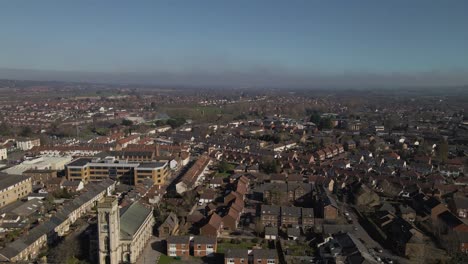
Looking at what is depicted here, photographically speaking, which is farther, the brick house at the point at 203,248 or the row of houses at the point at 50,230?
the brick house at the point at 203,248

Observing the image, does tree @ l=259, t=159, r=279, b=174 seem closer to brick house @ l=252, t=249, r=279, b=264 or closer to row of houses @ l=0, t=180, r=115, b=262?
row of houses @ l=0, t=180, r=115, b=262

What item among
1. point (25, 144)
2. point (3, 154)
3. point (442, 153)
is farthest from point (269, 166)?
point (25, 144)

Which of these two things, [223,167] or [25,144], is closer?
[223,167]

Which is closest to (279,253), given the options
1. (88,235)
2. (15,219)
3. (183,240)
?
(183,240)

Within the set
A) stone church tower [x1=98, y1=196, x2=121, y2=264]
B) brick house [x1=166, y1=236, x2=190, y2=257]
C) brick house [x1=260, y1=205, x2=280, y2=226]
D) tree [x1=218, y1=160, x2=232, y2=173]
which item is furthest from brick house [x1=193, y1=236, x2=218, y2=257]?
tree [x1=218, y1=160, x2=232, y2=173]

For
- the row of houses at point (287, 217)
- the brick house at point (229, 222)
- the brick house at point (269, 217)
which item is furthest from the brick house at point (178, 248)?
the brick house at point (269, 217)

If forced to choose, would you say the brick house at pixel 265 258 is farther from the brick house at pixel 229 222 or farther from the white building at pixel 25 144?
the white building at pixel 25 144

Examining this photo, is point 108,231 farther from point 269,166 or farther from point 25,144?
point 25,144

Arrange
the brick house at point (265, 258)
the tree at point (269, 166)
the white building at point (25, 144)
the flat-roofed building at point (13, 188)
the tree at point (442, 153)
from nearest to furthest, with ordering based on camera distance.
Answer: the brick house at point (265, 258), the flat-roofed building at point (13, 188), the tree at point (269, 166), the tree at point (442, 153), the white building at point (25, 144)

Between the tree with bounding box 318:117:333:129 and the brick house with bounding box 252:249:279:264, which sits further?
the tree with bounding box 318:117:333:129
